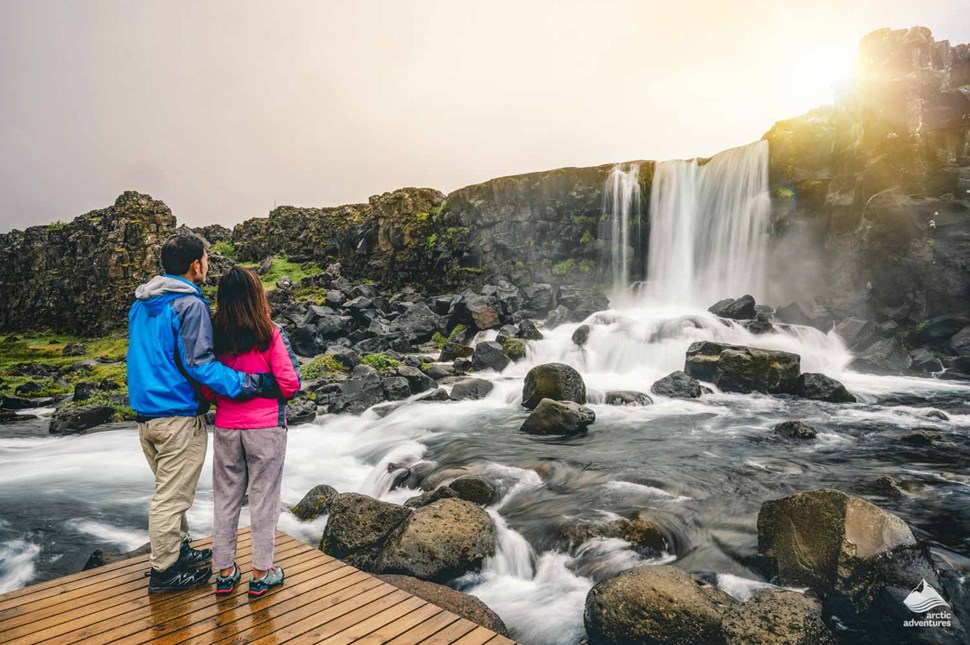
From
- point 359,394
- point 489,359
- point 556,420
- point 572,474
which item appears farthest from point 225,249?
point 572,474

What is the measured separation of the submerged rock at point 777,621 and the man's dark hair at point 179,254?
564cm

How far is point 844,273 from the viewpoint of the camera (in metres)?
25.8

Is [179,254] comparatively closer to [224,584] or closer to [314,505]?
[224,584]

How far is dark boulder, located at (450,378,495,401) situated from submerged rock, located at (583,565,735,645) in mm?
12372

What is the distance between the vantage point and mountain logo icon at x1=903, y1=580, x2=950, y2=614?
4.94m

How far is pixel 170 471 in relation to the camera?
13.4 feet

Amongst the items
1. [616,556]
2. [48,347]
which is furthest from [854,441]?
[48,347]

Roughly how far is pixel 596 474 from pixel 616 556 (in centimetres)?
327

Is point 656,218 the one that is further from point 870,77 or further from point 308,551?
point 308,551

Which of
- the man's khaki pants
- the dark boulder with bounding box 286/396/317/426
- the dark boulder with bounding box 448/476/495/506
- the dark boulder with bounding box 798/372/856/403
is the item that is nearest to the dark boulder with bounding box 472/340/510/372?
the dark boulder with bounding box 286/396/317/426

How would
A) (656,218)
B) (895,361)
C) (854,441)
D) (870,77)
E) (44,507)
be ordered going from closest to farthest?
(44,507), (854,441), (895,361), (870,77), (656,218)

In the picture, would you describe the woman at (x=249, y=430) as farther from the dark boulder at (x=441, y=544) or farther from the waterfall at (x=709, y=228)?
the waterfall at (x=709, y=228)

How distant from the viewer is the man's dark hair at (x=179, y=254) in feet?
13.4

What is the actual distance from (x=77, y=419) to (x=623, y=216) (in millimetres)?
33329
